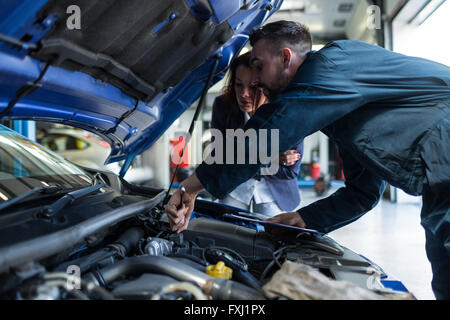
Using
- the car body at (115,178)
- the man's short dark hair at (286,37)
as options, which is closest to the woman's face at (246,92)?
the car body at (115,178)

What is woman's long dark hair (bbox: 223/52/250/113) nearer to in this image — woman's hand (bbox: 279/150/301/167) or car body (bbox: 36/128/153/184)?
woman's hand (bbox: 279/150/301/167)

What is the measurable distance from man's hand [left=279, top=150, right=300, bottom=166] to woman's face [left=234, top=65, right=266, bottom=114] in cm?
30

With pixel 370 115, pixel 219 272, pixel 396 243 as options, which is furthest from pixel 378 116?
pixel 396 243

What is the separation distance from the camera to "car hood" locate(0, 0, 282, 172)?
0.78 meters

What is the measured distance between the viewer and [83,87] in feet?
3.21

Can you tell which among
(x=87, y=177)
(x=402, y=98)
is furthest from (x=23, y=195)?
(x=402, y=98)

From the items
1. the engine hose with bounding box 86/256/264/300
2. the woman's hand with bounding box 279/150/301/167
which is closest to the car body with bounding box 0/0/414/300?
the engine hose with bounding box 86/256/264/300

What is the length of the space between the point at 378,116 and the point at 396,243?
248 centimetres

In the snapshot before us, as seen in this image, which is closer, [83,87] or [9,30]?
[9,30]

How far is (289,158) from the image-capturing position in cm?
178

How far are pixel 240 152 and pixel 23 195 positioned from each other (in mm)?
592
